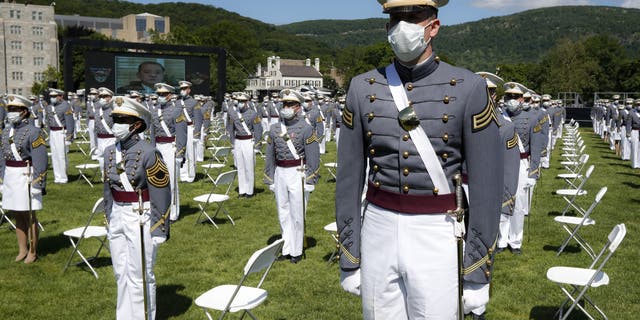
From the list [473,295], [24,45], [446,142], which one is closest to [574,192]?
[473,295]

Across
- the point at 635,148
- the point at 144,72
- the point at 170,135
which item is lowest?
the point at 635,148

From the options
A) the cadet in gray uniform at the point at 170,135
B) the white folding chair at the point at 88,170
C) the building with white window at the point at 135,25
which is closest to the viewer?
the cadet in gray uniform at the point at 170,135

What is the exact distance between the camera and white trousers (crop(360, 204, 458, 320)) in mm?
3109

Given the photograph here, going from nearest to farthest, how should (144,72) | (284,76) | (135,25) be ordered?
(144,72)
(135,25)
(284,76)

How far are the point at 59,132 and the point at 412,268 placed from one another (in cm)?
1749

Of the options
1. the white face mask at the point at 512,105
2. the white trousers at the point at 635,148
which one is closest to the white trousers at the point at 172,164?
the white face mask at the point at 512,105

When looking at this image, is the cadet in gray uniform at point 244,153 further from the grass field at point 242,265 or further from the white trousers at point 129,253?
the white trousers at point 129,253

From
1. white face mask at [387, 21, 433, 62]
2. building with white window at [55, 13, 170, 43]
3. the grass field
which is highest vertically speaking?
building with white window at [55, 13, 170, 43]

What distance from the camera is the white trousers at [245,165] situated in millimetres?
15609

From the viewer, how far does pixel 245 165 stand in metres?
15.6

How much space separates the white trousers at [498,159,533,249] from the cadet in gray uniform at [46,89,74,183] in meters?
13.0

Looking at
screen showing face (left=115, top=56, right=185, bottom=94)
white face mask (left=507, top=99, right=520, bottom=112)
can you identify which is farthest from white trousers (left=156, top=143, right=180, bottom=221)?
screen showing face (left=115, top=56, right=185, bottom=94)

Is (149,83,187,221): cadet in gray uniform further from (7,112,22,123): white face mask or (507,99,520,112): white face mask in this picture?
(507,99,520,112): white face mask

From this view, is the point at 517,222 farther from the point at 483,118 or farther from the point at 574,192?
the point at 483,118
